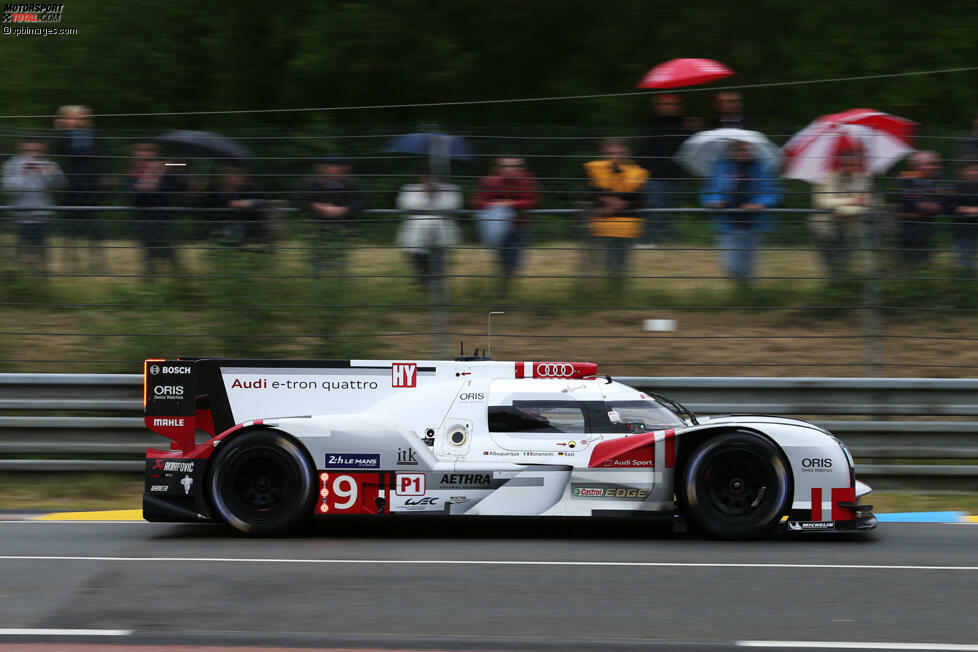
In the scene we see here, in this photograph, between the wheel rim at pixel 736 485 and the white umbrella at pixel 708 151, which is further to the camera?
the white umbrella at pixel 708 151

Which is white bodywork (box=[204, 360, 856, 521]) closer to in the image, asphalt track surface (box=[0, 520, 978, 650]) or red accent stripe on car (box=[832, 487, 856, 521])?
red accent stripe on car (box=[832, 487, 856, 521])

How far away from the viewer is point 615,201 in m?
10.5

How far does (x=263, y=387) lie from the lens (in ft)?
26.9

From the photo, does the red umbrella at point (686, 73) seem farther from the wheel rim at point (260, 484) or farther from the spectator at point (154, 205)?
the wheel rim at point (260, 484)

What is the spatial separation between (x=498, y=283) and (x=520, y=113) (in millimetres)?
8942

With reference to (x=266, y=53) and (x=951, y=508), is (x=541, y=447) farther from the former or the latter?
(x=266, y=53)

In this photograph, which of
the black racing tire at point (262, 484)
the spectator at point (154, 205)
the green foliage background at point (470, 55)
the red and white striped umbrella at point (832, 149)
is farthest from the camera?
the green foliage background at point (470, 55)

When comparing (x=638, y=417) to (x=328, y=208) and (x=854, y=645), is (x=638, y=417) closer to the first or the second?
(x=854, y=645)

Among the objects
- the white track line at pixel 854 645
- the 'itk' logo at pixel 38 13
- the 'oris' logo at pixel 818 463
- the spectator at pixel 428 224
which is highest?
the 'itk' logo at pixel 38 13

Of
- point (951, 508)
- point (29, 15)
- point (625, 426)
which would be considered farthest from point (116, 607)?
point (29, 15)

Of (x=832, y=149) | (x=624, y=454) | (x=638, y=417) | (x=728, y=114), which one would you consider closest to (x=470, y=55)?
(x=728, y=114)

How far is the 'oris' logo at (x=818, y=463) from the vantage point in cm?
773

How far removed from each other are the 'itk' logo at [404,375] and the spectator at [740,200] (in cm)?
358

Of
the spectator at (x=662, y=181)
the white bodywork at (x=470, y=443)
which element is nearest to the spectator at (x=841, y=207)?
the spectator at (x=662, y=181)
